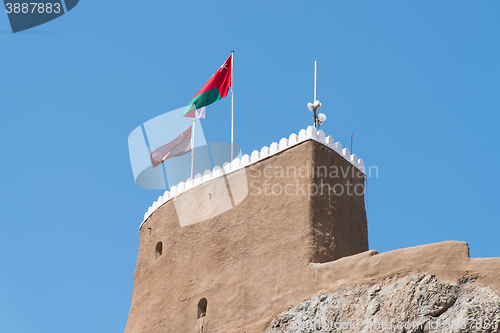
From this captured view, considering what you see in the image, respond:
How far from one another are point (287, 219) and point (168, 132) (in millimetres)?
6334

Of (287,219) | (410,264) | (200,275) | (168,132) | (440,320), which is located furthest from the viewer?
(168,132)

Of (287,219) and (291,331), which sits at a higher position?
(287,219)

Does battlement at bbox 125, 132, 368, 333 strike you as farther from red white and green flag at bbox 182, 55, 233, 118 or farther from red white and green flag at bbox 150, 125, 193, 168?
red white and green flag at bbox 182, 55, 233, 118

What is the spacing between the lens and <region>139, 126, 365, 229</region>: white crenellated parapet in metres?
18.6

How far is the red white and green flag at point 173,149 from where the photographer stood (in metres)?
22.2

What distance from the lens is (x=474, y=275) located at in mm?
14531

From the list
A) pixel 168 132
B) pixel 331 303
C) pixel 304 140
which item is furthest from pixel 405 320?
pixel 168 132

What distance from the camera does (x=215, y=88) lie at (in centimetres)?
2234

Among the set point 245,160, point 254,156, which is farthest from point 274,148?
point 245,160

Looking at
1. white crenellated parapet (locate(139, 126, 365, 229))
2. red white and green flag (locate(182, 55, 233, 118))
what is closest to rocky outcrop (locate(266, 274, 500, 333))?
white crenellated parapet (locate(139, 126, 365, 229))

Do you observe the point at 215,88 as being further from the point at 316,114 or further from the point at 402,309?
the point at 402,309

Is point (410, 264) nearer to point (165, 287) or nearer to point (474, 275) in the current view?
point (474, 275)

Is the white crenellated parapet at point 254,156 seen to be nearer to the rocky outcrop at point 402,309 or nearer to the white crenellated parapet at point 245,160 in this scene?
the white crenellated parapet at point 245,160

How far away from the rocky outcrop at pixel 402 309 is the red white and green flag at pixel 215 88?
7826 millimetres
